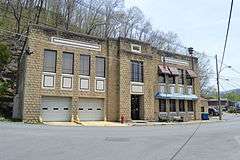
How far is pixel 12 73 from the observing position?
118ft

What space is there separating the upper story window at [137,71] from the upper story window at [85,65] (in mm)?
5219

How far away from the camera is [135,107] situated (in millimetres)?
33125

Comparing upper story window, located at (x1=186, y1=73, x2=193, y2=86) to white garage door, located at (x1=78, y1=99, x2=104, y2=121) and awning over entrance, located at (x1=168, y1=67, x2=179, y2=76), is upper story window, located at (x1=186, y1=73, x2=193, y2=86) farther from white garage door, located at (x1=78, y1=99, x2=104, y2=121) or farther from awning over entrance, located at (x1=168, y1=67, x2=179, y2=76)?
white garage door, located at (x1=78, y1=99, x2=104, y2=121)

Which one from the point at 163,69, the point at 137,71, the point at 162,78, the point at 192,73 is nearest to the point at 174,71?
the point at 162,78

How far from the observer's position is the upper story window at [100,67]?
3009 centimetres

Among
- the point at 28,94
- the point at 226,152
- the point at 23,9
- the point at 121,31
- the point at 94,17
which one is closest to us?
the point at 226,152

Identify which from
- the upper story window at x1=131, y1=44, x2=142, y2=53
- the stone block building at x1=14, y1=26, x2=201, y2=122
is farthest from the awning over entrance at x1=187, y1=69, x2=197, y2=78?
the upper story window at x1=131, y1=44, x2=142, y2=53

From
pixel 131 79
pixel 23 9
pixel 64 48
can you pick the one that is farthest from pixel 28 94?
pixel 23 9

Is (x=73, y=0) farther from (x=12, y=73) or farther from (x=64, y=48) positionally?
(x=64, y=48)

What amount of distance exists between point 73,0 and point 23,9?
6.81 meters

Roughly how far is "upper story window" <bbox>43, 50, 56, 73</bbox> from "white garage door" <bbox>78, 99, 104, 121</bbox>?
4091mm

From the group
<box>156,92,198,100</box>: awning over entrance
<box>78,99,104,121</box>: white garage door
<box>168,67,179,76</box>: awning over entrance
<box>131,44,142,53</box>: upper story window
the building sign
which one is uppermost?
<box>131,44,142,53</box>: upper story window

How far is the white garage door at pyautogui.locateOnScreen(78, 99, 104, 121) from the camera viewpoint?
2881 centimetres

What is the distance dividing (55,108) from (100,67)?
19.8 ft
